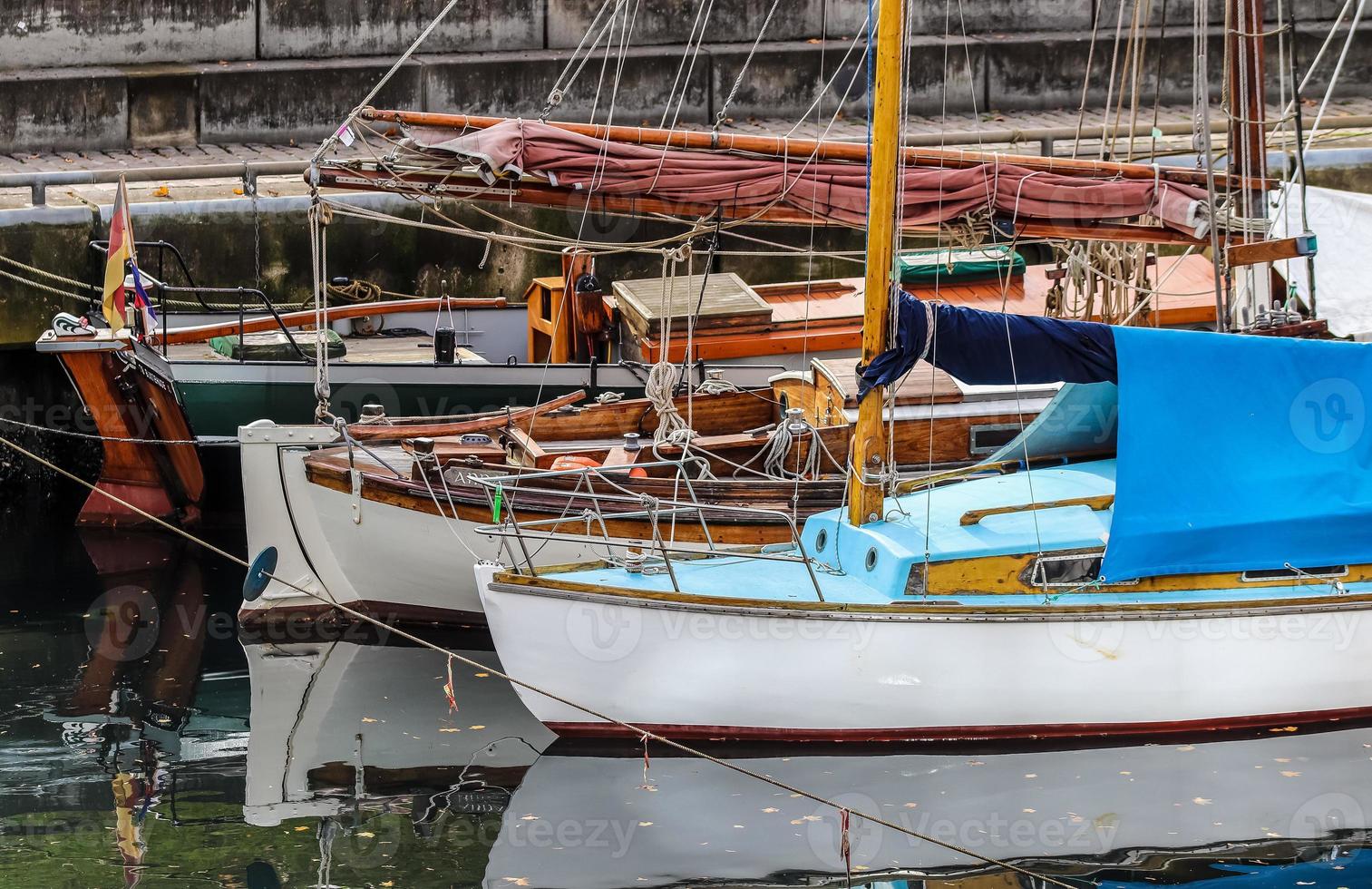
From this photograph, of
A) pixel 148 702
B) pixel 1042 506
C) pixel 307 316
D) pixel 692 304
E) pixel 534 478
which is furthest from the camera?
pixel 307 316

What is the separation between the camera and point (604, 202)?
40.8 feet

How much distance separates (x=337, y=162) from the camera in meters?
12.0

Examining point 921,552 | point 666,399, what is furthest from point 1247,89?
point 666,399

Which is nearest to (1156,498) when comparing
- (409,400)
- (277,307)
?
(409,400)

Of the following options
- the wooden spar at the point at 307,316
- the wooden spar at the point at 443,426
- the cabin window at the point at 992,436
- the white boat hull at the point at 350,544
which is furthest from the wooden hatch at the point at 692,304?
the white boat hull at the point at 350,544

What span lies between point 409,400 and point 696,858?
7.18m

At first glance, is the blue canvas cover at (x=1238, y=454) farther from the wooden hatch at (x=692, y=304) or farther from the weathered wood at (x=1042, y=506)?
the wooden hatch at (x=692, y=304)

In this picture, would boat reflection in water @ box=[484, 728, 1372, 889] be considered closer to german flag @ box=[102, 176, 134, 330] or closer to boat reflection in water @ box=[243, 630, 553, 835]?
boat reflection in water @ box=[243, 630, 553, 835]

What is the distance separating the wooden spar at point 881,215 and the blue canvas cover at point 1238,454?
4.88 feet

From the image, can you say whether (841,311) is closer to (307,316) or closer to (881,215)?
(881,215)

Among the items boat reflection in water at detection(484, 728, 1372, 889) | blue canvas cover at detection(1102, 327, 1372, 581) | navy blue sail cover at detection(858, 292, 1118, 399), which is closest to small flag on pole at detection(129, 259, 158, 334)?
boat reflection in water at detection(484, 728, 1372, 889)

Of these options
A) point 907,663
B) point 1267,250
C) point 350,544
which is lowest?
point 907,663

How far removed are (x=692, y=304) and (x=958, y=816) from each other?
21.2 feet

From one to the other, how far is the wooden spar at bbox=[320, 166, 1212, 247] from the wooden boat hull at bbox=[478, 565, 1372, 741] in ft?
9.80
